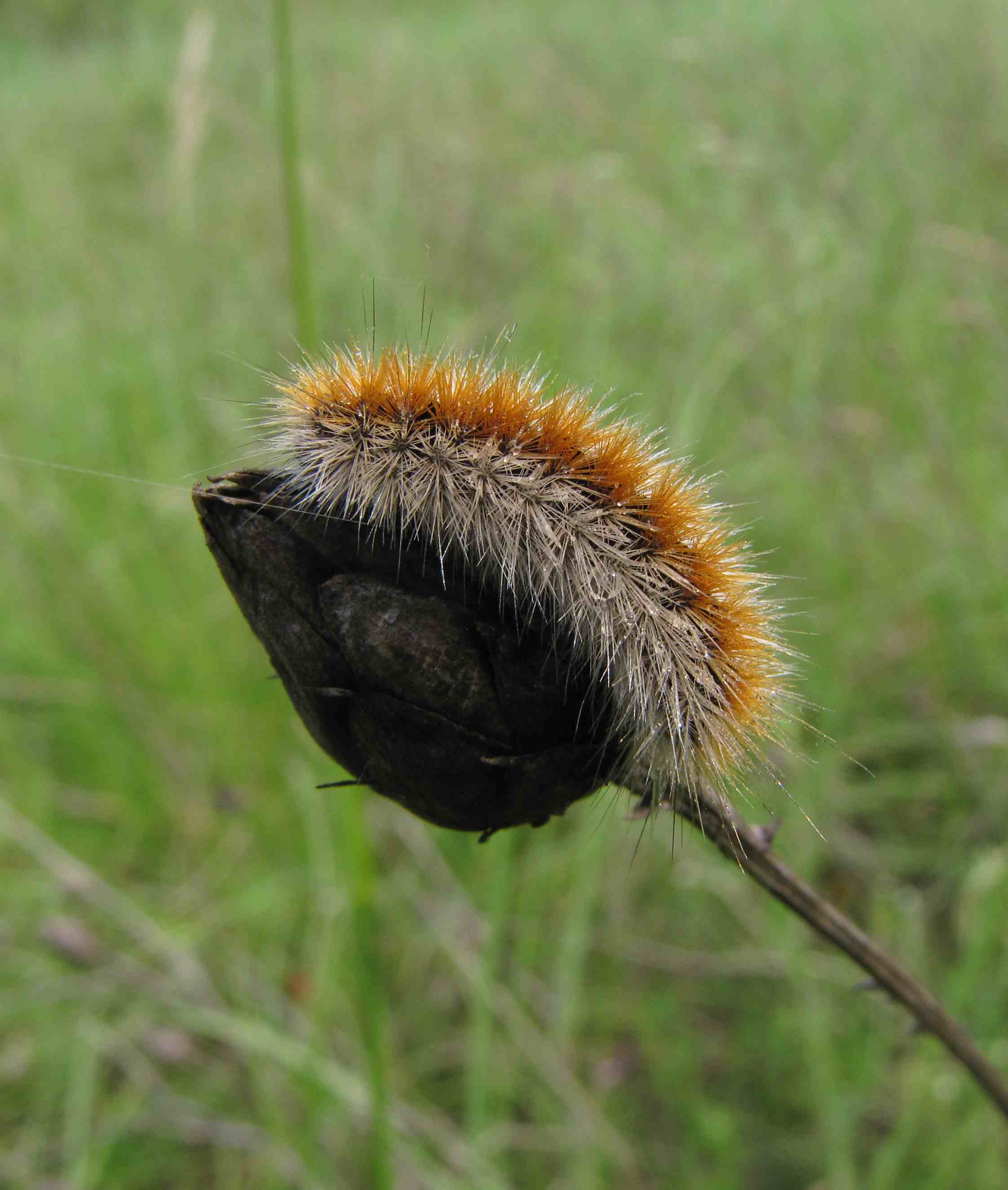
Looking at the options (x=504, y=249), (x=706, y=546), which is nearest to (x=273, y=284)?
(x=504, y=249)

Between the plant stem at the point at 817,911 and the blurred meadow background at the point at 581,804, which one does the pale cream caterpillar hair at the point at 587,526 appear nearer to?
the plant stem at the point at 817,911

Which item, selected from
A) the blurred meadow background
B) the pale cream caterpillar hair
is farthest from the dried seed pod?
the blurred meadow background

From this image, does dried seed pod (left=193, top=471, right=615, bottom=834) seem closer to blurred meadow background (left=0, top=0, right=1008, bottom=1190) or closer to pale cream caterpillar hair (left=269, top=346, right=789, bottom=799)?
pale cream caterpillar hair (left=269, top=346, right=789, bottom=799)

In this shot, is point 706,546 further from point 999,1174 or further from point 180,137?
point 180,137

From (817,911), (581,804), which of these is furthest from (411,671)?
(581,804)

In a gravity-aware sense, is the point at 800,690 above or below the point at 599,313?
below
